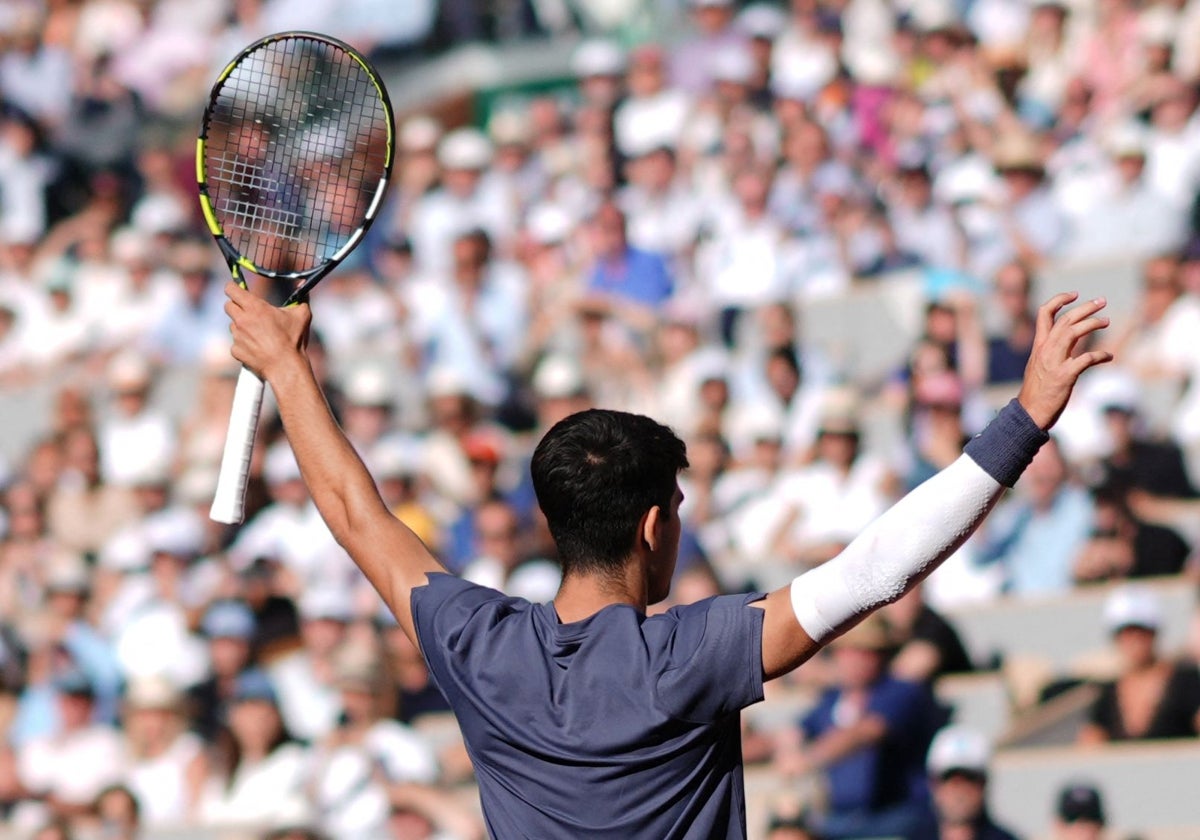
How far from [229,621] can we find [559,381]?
6.94 feet

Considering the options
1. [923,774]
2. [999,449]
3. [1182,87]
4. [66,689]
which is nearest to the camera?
[999,449]

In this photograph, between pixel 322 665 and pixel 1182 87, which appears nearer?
pixel 322 665

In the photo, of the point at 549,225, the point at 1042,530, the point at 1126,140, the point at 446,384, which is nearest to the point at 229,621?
the point at 446,384

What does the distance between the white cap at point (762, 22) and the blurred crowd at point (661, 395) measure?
60 millimetres

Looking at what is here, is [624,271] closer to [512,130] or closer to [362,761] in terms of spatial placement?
[512,130]

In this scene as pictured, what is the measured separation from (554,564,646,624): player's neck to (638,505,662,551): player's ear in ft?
0.16

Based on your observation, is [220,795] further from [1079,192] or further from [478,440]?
[1079,192]

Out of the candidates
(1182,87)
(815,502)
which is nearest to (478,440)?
→ (815,502)

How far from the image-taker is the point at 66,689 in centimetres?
962

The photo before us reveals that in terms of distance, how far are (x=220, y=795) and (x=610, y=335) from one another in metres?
3.35

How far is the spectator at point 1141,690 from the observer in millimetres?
7328

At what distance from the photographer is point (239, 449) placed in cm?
374

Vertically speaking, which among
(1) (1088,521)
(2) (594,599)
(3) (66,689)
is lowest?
(3) (66,689)

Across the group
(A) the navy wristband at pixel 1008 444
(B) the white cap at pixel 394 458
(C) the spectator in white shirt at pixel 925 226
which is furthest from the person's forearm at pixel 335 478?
(C) the spectator in white shirt at pixel 925 226
